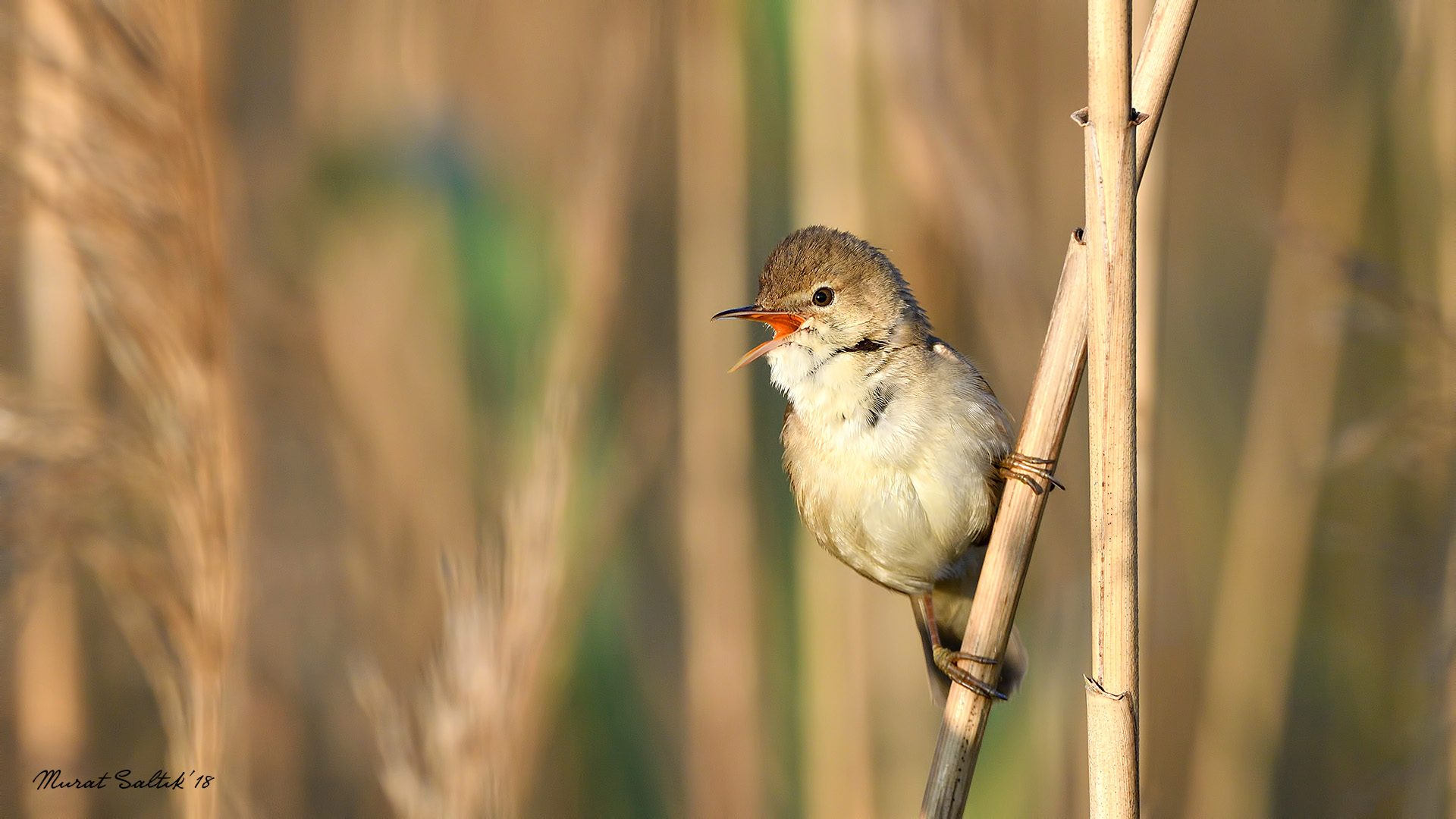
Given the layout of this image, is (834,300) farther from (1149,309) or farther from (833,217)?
(1149,309)

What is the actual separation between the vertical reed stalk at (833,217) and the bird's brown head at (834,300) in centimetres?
43

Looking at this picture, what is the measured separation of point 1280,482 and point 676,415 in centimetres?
159

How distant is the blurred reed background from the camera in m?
2.25

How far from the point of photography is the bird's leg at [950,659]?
1.52 meters

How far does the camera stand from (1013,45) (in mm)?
2725

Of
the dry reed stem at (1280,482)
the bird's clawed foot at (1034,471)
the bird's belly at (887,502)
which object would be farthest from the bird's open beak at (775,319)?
the dry reed stem at (1280,482)

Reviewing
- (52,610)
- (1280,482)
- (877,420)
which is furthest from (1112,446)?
(52,610)

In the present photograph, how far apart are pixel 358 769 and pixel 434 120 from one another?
70.1 inches

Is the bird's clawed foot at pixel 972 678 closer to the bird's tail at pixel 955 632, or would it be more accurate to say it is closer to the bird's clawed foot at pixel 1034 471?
the bird's clawed foot at pixel 1034 471

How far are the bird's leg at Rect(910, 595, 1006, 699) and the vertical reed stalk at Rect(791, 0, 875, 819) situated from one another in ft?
0.82

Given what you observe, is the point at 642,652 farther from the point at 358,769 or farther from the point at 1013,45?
the point at 1013,45

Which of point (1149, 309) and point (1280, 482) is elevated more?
point (1149, 309)

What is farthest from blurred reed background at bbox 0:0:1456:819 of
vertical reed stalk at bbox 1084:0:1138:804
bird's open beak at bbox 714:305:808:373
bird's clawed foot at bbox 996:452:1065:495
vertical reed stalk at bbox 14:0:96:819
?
vertical reed stalk at bbox 1084:0:1138:804

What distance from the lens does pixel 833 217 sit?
8.18 ft
